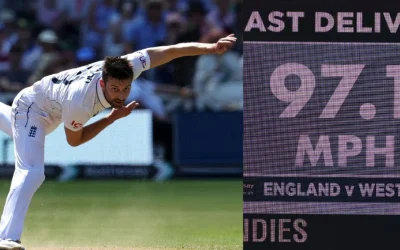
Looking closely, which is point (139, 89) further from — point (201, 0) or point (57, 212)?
point (57, 212)

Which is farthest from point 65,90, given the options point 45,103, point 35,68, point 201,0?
point 201,0

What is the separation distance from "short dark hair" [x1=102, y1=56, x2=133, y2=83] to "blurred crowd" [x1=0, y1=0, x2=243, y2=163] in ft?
29.5

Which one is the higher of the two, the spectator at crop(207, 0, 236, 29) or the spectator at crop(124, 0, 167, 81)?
the spectator at crop(207, 0, 236, 29)

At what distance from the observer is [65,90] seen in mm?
8633

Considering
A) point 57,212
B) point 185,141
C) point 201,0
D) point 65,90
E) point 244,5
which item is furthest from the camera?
point 201,0

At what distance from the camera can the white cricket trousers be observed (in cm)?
850

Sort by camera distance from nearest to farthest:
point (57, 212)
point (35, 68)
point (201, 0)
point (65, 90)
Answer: point (65, 90)
point (57, 212)
point (35, 68)
point (201, 0)

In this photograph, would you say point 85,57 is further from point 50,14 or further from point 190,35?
point 50,14

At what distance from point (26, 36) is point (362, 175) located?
12.9m

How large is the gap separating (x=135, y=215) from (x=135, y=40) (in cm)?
680

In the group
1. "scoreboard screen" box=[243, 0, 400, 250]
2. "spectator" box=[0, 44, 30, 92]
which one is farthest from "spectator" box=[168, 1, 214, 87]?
"scoreboard screen" box=[243, 0, 400, 250]

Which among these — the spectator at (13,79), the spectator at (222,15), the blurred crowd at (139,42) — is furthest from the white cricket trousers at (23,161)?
the spectator at (222,15)

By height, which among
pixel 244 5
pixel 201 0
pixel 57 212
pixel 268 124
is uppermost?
pixel 201 0

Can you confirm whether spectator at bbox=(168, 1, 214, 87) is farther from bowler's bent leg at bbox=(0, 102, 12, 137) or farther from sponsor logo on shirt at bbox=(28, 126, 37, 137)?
sponsor logo on shirt at bbox=(28, 126, 37, 137)
